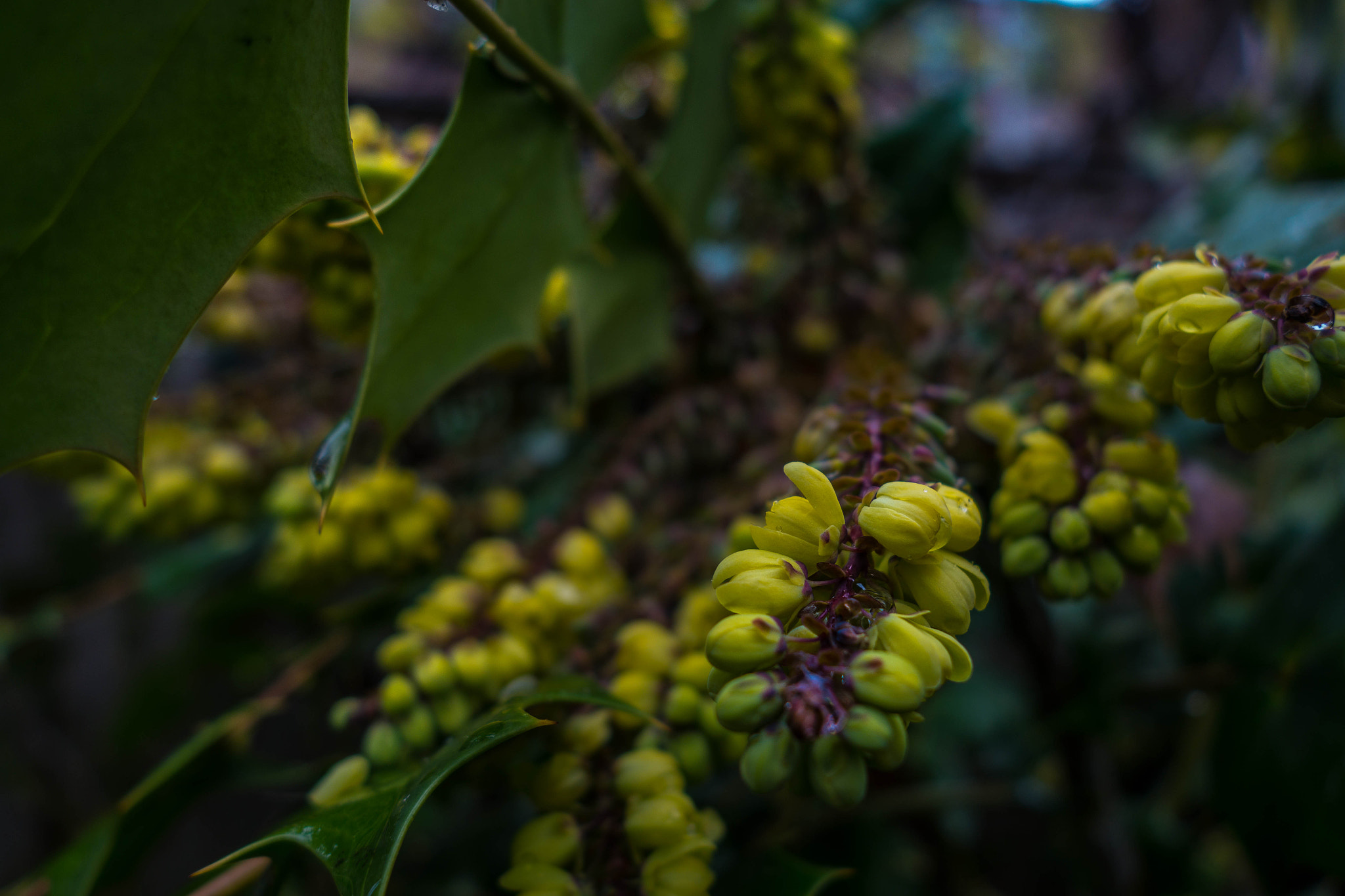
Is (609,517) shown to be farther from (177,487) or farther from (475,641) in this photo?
(177,487)

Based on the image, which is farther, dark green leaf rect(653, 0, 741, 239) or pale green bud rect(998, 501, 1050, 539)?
dark green leaf rect(653, 0, 741, 239)

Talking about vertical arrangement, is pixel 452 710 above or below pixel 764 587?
below

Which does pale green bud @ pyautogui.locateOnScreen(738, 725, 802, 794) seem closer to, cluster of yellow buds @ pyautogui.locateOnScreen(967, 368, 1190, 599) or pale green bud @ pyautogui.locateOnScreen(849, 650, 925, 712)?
pale green bud @ pyautogui.locateOnScreen(849, 650, 925, 712)

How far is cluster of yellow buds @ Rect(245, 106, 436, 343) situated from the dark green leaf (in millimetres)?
208

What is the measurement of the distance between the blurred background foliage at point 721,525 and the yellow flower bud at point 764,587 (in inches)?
8.2

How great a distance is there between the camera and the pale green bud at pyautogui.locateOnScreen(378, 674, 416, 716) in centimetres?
48

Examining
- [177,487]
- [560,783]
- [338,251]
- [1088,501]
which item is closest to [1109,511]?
[1088,501]

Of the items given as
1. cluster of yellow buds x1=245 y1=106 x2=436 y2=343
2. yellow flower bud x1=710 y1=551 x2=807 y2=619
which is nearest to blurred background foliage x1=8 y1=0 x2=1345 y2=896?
cluster of yellow buds x1=245 y1=106 x2=436 y2=343

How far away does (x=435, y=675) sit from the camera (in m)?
0.49

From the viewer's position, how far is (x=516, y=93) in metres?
0.52

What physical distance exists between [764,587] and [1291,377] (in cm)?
25

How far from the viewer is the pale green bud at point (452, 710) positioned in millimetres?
490

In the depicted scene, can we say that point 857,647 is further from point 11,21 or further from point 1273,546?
point 1273,546

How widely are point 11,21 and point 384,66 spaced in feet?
7.27
